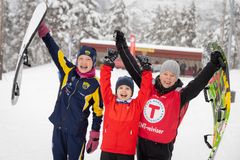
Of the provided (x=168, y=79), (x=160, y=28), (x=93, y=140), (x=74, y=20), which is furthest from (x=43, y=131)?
(x=160, y=28)

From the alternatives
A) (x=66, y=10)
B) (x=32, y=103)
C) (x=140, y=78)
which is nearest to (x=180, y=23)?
(x=66, y=10)

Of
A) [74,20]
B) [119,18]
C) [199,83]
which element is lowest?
[199,83]

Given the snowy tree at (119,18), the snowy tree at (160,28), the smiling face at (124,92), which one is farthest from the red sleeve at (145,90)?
the snowy tree at (160,28)

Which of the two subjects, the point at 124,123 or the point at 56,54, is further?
the point at 56,54

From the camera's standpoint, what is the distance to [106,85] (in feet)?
13.8

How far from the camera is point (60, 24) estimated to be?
34.5m

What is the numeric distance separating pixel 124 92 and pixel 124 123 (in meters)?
0.42

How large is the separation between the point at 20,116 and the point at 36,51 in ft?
107

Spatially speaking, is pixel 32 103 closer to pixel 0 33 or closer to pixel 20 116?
pixel 20 116

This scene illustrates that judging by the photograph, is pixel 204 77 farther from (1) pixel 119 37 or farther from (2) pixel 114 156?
(2) pixel 114 156

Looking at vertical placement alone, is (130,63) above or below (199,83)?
above

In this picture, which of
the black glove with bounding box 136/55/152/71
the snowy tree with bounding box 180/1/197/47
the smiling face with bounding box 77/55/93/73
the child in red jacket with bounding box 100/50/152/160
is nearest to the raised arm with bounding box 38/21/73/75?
the smiling face with bounding box 77/55/93/73

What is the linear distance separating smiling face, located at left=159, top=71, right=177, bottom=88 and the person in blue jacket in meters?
0.98

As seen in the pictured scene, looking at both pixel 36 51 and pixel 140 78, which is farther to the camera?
pixel 36 51
